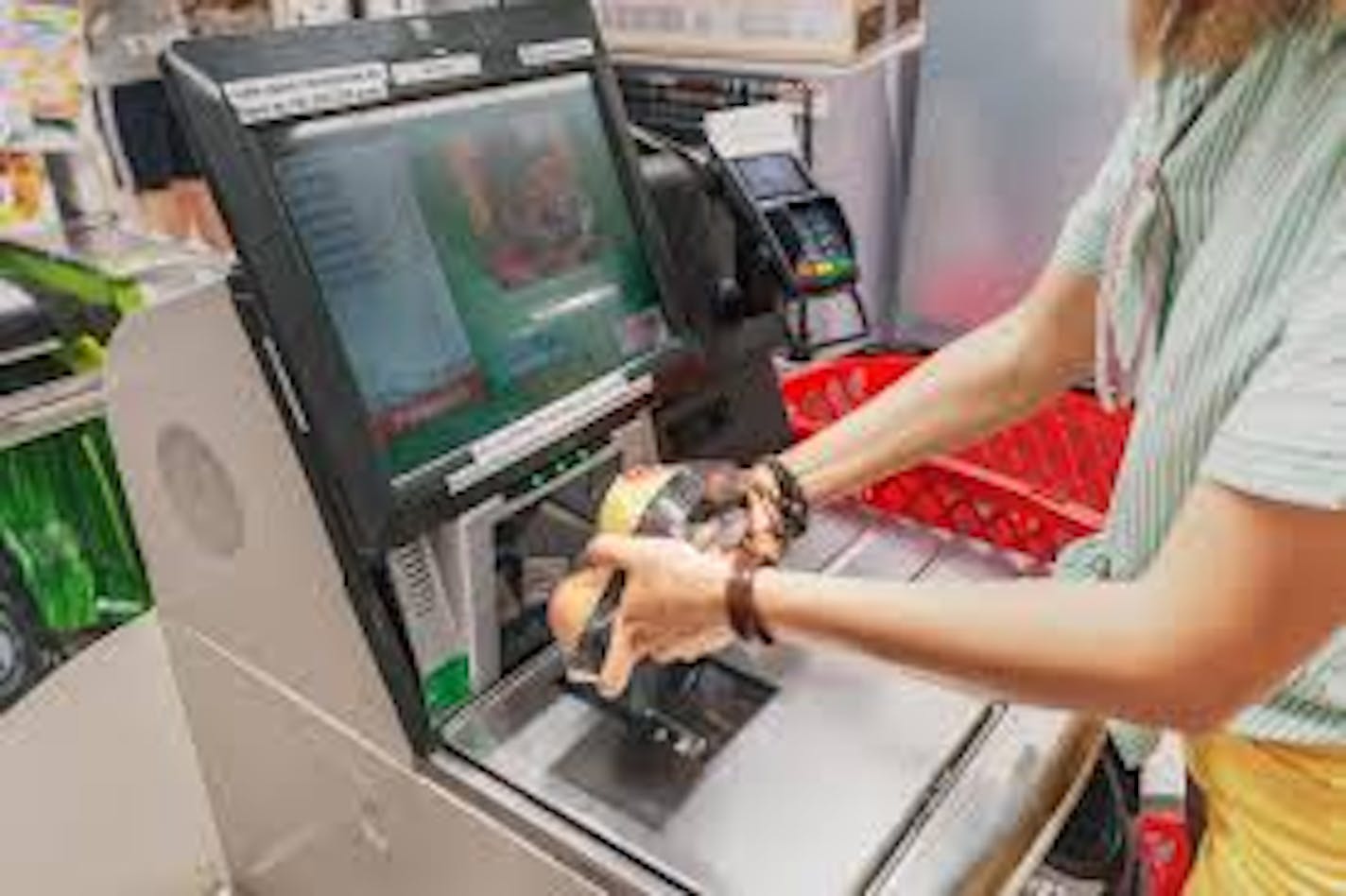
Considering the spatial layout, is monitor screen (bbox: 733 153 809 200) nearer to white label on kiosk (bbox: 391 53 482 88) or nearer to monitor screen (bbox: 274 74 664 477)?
monitor screen (bbox: 274 74 664 477)

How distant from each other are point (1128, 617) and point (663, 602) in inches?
12.8

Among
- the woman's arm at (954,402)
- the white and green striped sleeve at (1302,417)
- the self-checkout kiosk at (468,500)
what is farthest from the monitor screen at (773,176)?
the white and green striped sleeve at (1302,417)

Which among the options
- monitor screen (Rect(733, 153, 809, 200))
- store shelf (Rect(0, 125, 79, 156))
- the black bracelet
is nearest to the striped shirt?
the black bracelet

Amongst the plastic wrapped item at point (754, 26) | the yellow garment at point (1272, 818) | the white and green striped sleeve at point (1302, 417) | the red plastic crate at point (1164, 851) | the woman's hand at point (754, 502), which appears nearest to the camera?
the white and green striped sleeve at point (1302, 417)

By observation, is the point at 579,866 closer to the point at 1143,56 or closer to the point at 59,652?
the point at 1143,56

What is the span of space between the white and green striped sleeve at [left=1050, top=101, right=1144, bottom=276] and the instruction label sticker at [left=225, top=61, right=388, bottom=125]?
23.6 inches

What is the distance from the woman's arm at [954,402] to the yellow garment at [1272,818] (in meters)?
0.36

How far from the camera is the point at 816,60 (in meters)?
1.92

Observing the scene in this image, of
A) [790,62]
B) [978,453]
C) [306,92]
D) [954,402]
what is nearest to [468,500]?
[306,92]

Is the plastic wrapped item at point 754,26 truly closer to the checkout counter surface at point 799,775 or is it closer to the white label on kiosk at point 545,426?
the white label on kiosk at point 545,426

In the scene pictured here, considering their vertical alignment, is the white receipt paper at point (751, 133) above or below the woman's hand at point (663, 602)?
above

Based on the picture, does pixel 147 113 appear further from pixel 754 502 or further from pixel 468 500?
pixel 754 502

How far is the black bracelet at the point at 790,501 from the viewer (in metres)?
1.10

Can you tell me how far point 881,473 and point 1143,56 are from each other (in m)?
0.46
